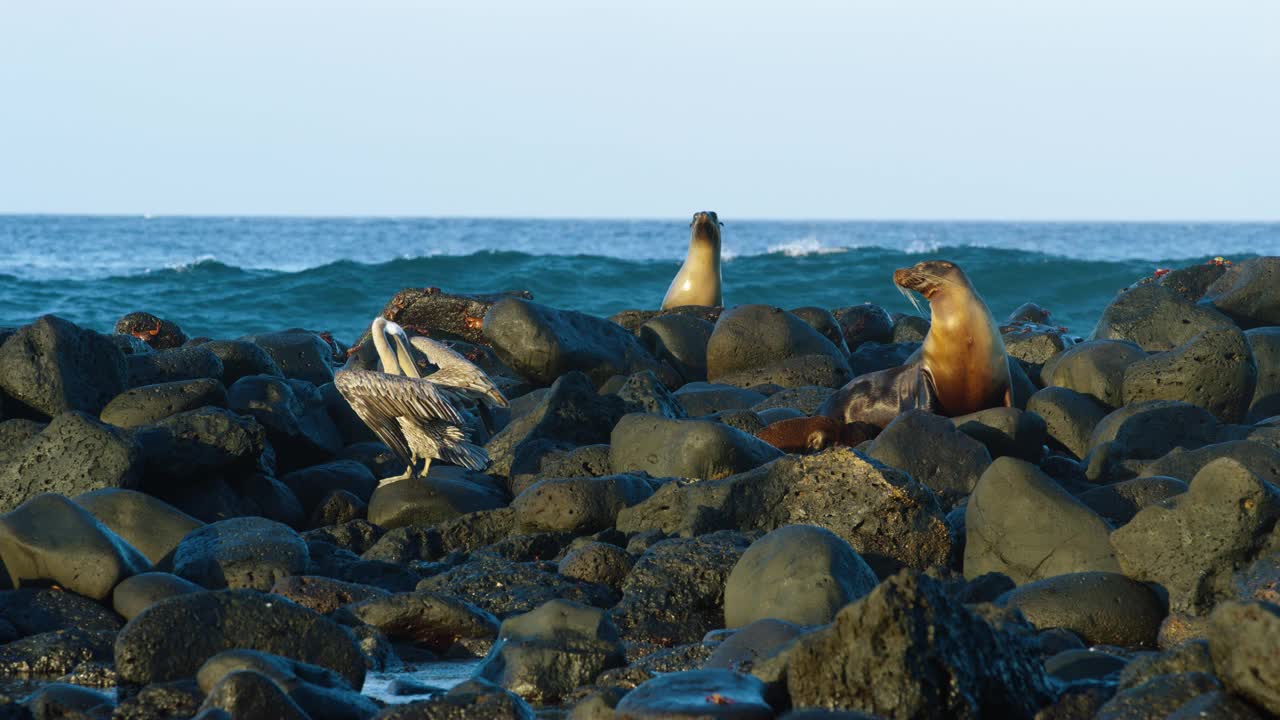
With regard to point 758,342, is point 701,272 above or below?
above

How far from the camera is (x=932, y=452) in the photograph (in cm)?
716

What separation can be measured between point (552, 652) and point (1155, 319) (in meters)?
7.89

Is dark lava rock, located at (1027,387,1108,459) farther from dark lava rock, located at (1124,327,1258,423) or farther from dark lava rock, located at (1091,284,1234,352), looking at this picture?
dark lava rock, located at (1091,284,1234,352)

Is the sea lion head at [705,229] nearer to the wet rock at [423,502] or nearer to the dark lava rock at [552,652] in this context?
the wet rock at [423,502]


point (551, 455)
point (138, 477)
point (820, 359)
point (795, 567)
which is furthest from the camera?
point (820, 359)

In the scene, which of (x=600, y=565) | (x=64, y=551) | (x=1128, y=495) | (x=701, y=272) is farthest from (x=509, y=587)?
(x=701, y=272)

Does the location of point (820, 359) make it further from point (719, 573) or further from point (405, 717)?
point (405, 717)

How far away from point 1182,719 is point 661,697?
1.33 metres

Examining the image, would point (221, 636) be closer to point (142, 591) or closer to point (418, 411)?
point (142, 591)

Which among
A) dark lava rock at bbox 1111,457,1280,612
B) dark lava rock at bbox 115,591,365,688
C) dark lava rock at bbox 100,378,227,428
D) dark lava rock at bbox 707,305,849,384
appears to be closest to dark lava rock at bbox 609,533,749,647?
dark lava rock at bbox 115,591,365,688

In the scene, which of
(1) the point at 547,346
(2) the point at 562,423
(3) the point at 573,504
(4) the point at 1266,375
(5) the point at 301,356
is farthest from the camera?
(5) the point at 301,356

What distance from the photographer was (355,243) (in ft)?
197

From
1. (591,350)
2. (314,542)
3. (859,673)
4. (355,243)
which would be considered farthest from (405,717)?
(355,243)

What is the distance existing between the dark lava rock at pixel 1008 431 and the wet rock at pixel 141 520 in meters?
4.08
